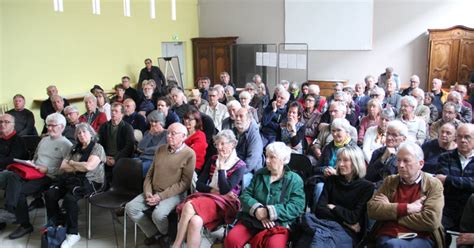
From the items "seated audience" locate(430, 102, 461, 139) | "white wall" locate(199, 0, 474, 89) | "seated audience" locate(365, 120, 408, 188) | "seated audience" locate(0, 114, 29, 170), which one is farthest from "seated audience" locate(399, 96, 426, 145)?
"white wall" locate(199, 0, 474, 89)

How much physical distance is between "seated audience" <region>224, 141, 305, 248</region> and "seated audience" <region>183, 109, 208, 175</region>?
3.38 feet

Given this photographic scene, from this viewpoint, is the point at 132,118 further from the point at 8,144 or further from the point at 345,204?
the point at 345,204

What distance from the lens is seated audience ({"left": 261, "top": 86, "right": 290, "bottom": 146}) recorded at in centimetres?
522

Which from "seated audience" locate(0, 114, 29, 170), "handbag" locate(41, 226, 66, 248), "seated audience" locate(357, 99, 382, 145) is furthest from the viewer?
"seated audience" locate(357, 99, 382, 145)

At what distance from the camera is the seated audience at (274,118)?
205 inches

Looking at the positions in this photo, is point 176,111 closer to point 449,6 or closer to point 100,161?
point 100,161

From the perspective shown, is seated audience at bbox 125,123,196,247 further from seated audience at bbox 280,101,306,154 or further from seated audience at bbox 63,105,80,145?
seated audience at bbox 63,105,80,145

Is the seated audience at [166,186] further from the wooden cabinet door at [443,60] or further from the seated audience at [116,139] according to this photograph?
the wooden cabinet door at [443,60]

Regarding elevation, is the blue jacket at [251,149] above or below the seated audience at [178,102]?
below

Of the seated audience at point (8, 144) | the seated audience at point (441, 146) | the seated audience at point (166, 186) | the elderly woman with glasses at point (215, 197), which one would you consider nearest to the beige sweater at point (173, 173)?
the seated audience at point (166, 186)

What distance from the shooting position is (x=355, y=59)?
1084cm

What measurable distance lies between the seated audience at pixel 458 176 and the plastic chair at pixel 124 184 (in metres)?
2.60

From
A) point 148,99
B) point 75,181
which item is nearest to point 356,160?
point 75,181

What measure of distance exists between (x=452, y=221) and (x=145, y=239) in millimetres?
2604
